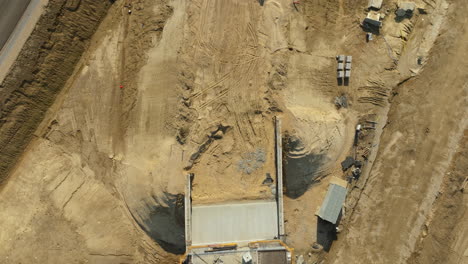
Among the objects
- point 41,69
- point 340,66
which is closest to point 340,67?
point 340,66

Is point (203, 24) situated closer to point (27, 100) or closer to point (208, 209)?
point (208, 209)

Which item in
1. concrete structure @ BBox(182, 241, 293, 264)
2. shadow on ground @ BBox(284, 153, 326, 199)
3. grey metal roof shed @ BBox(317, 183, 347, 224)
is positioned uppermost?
shadow on ground @ BBox(284, 153, 326, 199)

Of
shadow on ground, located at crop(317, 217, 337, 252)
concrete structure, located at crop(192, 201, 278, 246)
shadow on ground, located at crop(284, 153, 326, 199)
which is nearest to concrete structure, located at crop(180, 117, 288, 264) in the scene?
concrete structure, located at crop(192, 201, 278, 246)

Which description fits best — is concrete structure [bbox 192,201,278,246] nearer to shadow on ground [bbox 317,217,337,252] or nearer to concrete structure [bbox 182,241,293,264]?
concrete structure [bbox 182,241,293,264]

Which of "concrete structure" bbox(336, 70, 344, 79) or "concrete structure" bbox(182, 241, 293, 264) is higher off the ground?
"concrete structure" bbox(336, 70, 344, 79)

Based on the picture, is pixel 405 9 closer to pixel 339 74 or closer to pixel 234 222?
pixel 339 74

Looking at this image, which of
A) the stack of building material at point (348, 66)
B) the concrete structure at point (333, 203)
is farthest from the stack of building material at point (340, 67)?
the concrete structure at point (333, 203)
